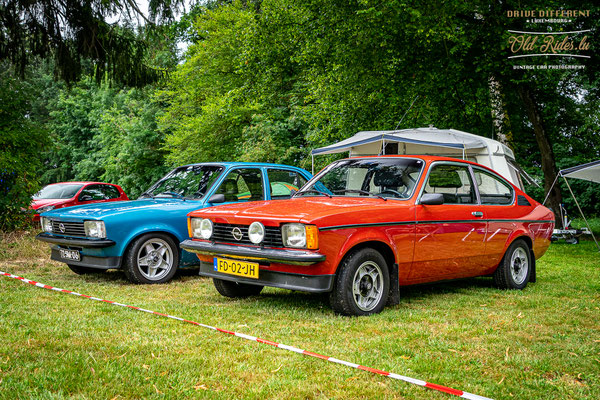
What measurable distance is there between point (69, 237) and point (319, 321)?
13.1ft

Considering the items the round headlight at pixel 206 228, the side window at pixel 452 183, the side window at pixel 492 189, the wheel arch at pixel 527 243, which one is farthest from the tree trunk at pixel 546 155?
the round headlight at pixel 206 228

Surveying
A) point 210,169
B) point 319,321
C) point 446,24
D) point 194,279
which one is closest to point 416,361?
point 319,321

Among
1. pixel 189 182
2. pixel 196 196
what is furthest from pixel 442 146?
pixel 196 196

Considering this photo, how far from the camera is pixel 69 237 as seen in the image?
294 inches

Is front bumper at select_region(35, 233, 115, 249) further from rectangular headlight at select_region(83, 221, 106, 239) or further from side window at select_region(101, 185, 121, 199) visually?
side window at select_region(101, 185, 121, 199)

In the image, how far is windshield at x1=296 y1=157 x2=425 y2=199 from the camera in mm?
6191

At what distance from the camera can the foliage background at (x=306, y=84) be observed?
10.7m

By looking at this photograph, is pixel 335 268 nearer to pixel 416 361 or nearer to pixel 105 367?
pixel 416 361

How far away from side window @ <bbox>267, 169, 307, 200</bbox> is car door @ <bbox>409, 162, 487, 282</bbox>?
2.65 metres

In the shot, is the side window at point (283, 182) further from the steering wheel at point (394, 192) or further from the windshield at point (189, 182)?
the steering wheel at point (394, 192)

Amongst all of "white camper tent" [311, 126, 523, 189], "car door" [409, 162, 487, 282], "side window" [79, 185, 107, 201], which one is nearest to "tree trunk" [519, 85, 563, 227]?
"white camper tent" [311, 126, 523, 189]

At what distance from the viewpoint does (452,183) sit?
265 inches

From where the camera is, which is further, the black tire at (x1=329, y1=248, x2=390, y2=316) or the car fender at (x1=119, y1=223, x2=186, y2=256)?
the car fender at (x1=119, y1=223, x2=186, y2=256)

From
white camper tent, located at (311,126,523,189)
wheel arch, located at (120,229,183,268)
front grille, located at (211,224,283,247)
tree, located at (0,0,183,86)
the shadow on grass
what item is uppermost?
tree, located at (0,0,183,86)
